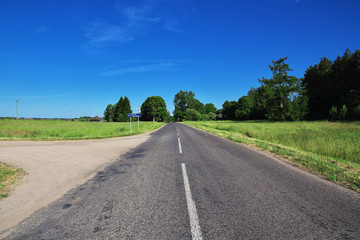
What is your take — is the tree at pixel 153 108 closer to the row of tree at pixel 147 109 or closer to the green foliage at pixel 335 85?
the row of tree at pixel 147 109

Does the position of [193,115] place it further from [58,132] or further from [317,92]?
[58,132]

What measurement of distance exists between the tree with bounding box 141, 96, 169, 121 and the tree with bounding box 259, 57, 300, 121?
47403 millimetres

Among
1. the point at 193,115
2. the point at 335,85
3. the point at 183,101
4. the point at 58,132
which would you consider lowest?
the point at 58,132

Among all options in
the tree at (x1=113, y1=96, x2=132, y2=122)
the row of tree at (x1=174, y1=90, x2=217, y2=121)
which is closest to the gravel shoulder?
the tree at (x1=113, y1=96, x2=132, y2=122)

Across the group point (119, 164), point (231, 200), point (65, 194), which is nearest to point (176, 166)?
point (119, 164)

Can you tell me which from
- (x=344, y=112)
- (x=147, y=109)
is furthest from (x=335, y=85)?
(x=147, y=109)

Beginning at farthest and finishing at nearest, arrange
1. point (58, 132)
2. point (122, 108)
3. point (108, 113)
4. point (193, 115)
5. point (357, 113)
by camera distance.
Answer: point (108, 113) → point (193, 115) → point (122, 108) → point (357, 113) → point (58, 132)

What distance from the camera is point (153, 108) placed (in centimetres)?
8106

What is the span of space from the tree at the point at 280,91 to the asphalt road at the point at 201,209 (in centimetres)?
5390

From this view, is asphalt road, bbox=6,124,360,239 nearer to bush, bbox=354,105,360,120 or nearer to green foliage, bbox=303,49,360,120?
bush, bbox=354,105,360,120

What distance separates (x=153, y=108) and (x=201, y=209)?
7949 centimetres

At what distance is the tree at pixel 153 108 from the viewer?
81.8 meters

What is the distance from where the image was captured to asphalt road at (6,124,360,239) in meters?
2.39

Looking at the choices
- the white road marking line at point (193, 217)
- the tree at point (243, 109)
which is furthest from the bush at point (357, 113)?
the white road marking line at point (193, 217)
